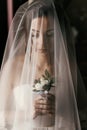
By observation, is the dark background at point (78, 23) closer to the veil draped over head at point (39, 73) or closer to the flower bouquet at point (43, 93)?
the veil draped over head at point (39, 73)

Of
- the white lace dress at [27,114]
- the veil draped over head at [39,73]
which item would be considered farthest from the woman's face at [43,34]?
the white lace dress at [27,114]

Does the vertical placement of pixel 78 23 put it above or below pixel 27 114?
above

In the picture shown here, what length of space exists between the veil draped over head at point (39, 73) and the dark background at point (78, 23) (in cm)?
7

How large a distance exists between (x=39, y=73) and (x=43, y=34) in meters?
0.11

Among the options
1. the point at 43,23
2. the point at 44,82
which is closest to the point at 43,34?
the point at 43,23

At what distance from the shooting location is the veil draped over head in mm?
709

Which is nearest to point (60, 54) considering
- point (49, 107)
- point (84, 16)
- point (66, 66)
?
point (66, 66)

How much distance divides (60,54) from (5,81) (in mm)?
174

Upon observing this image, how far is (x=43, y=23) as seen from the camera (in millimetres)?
750

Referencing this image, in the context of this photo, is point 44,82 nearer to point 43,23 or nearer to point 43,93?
point 43,93

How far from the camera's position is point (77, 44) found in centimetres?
89

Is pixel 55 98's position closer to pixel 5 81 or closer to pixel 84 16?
pixel 5 81

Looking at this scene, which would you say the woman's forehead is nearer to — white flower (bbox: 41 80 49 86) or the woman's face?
the woman's face

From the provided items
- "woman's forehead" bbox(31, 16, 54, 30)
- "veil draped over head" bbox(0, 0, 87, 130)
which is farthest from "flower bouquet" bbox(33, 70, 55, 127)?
"woman's forehead" bbox(31, 16, 54, 30)
